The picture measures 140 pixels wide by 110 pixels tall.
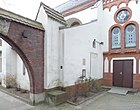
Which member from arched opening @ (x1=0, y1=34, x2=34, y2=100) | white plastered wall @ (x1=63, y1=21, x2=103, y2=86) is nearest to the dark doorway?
white plastered wall @ (x1=63, y1=21, x2=103, y2=86)

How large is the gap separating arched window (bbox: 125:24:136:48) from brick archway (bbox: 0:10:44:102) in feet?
25.4

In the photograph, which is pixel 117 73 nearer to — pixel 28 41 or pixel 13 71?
pixel 13 71

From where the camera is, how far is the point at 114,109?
22.7 ft

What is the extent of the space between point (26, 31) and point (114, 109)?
212 inches

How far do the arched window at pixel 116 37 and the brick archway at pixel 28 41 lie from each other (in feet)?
24.5

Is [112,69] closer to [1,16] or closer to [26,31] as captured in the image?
[26,31]

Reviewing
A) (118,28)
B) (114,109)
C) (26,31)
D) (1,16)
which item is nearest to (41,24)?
(26,31)

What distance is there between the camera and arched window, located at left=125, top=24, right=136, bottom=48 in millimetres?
11875

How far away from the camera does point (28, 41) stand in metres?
6.67

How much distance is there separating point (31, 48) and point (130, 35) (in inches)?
340

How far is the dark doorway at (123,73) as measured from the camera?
1192cm

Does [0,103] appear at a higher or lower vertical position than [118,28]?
lower

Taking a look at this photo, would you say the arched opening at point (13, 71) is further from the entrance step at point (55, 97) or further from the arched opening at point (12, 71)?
the entrance step at point (55, 97)

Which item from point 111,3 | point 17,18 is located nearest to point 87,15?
point 111,3
